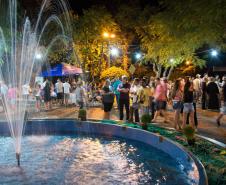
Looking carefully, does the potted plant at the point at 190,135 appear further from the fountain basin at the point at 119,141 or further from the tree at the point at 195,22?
the tree at the point at 195,22

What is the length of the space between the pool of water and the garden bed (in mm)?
499

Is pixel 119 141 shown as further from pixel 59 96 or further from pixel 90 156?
pixel 59 96

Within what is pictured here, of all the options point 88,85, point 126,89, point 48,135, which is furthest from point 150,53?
point 48,135

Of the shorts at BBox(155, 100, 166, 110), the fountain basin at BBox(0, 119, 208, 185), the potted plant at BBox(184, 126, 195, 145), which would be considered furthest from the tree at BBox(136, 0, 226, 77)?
the fountain basin at BBox(0, 119, 208, 185)

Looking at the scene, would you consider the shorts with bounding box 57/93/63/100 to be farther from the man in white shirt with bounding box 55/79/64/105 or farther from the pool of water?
the pool of water

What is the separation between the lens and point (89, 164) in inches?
346

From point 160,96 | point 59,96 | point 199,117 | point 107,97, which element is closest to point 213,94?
point 199,117

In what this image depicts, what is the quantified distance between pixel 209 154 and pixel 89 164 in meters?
2.83

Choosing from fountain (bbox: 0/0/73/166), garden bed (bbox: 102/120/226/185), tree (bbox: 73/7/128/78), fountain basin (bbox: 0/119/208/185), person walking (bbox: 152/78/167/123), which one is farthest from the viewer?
tree (bbox: 73/7/128/78)

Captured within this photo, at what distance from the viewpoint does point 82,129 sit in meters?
13.4

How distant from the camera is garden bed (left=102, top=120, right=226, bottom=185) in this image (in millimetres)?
6487

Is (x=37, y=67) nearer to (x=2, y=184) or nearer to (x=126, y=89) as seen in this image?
(x=126, y=89)

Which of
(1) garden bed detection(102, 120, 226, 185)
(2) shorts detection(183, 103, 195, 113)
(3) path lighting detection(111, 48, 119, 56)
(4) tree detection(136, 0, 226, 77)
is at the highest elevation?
(3) path lighting detection(111, 48, 119, 56)

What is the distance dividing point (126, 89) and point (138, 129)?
2.87 metres
